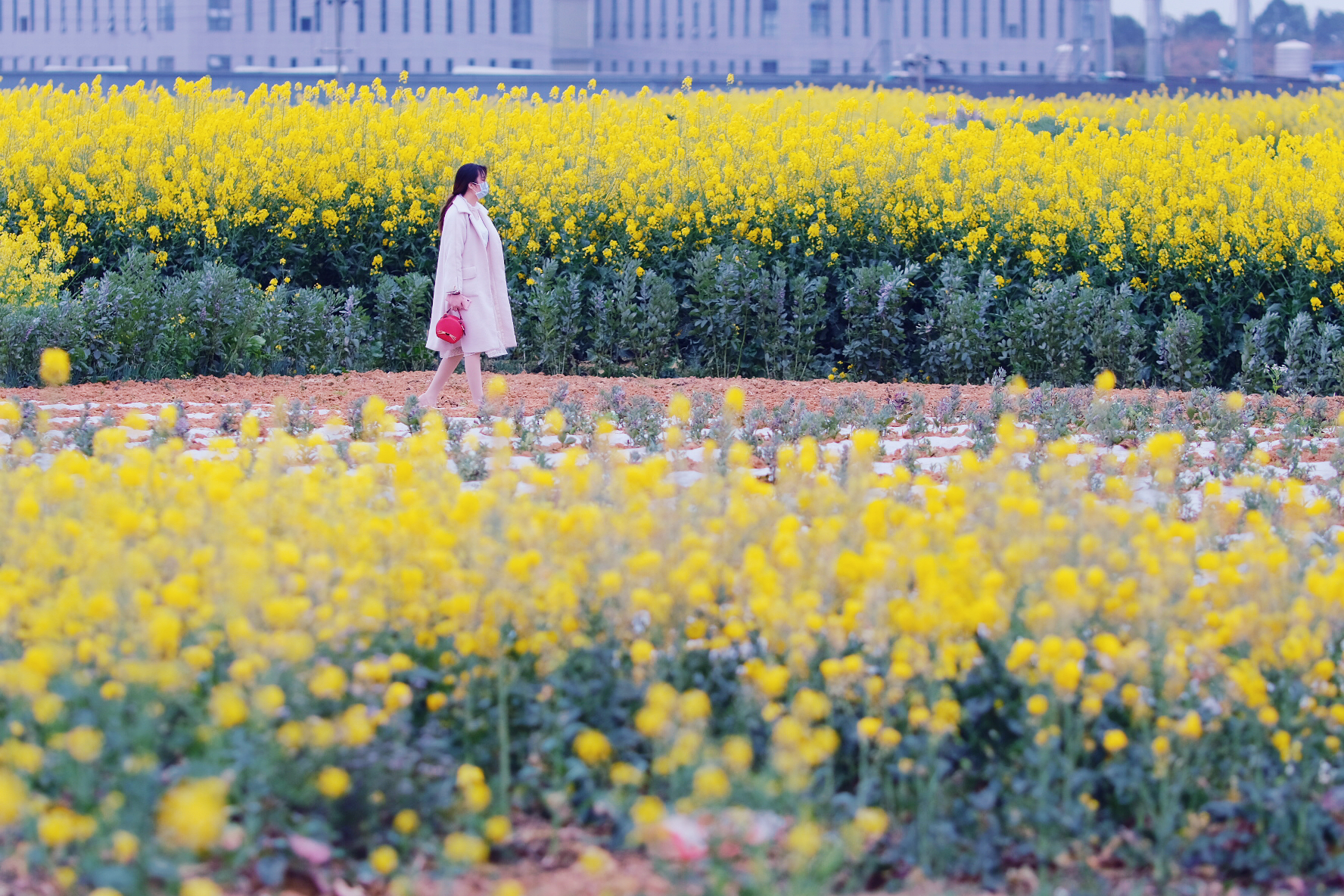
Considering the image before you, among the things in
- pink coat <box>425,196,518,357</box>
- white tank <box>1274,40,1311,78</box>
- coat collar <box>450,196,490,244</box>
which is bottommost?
pink coat <box>425,196,518,357</box>

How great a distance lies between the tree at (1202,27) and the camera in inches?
3752

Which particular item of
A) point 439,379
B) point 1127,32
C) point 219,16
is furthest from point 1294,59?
point 219,16

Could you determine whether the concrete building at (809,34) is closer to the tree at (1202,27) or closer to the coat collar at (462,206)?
the tree at (1202,27)

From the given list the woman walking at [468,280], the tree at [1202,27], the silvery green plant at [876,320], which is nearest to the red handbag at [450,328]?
the woman walking at [468,280]

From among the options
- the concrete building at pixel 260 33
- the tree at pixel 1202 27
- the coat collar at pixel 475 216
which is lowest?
the coat collar at pixel 475 216

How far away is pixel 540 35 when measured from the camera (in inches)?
3418

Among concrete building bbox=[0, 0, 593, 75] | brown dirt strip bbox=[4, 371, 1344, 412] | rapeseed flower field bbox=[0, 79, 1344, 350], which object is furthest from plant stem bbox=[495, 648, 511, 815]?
concrete building bbox=[0, 0, 593, 75]

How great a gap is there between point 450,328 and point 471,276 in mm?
377

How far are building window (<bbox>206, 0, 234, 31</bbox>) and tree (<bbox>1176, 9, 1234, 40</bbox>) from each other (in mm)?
60907

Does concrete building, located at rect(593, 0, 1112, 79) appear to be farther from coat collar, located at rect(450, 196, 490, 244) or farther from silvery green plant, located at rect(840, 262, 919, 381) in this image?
coat collar, located at rect(450, 196, 490, 244)

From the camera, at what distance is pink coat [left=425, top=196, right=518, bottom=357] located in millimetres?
→ 7535

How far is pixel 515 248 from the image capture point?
966 cm

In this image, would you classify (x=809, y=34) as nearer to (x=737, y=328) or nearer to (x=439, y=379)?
(x=737, y=328)

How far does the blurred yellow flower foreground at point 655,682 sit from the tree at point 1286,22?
108 metres
